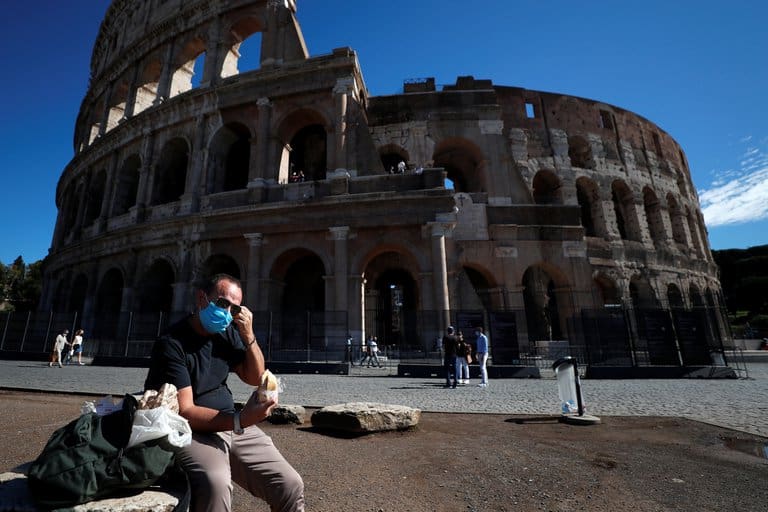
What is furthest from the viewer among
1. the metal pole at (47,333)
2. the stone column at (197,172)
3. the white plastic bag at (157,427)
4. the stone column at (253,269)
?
the stone column at (197,172)

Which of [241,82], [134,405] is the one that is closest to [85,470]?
[134,405]

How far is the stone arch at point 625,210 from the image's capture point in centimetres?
2195

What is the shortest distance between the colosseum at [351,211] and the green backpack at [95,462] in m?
10.3

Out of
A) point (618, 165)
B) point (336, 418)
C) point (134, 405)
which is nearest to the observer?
point (134, 405)

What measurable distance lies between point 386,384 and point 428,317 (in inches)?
159

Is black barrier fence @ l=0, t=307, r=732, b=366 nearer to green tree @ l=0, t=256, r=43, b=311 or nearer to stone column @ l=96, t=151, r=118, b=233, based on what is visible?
stone column @ l=96, t=151, r=118, b=233

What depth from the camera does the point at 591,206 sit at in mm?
21797

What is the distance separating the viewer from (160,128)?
Result: 17969 mm

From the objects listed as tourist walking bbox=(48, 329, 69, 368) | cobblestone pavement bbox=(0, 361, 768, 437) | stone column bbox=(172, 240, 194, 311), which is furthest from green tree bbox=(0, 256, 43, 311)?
cobblestone pavement bbox=(0, 361, 768, 437)

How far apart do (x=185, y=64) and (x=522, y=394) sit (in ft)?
76.2

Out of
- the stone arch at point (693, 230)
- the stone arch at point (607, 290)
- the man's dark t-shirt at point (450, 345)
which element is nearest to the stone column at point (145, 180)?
the man's dark t-shirt at point (450, 345)

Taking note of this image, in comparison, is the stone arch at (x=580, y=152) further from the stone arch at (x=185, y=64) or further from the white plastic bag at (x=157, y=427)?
the white plastic bag at (x=157, y=427)

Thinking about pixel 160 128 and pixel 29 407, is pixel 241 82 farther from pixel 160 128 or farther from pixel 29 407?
pixel 29 407

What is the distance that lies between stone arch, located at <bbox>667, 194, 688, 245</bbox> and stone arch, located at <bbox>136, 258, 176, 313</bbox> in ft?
99.8
